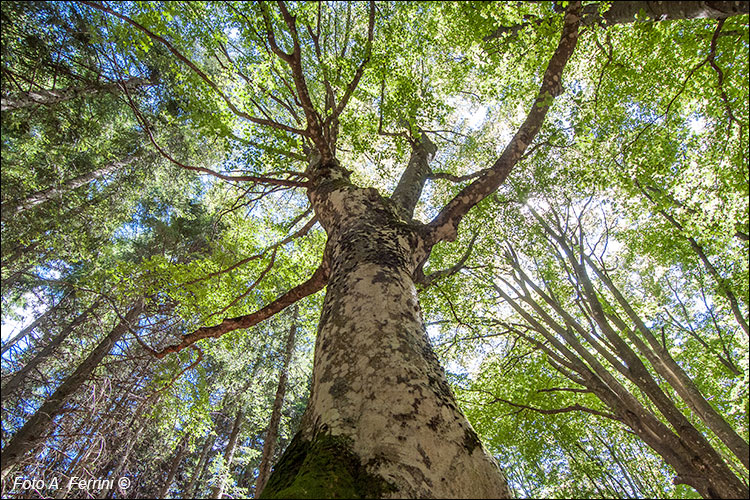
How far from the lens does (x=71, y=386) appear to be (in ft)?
20.2

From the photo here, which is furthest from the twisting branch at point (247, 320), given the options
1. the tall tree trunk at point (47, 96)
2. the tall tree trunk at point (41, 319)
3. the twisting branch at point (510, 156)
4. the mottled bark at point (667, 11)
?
the tall tree trunk at point (41, 319)

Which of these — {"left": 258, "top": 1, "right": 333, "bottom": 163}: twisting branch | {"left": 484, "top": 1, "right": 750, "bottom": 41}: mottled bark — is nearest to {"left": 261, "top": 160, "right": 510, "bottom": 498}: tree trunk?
{"left": 258, "top": 1, "right": 333, "bottom": 163}: twisting branch

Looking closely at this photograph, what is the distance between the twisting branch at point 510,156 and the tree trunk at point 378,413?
0.95 meters

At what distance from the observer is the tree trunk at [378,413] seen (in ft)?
3.28

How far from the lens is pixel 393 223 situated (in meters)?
2.66

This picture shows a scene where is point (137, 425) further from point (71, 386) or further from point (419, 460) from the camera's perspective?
point (419, 460)

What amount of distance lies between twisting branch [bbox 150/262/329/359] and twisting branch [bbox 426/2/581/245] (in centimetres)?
109

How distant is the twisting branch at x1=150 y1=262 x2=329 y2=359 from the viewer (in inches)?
107

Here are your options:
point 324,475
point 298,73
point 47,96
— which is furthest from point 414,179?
point 47,96

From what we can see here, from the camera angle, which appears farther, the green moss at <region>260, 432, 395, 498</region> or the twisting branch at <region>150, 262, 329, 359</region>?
the twisting branch at <region>150, 262, 329, 359</region>

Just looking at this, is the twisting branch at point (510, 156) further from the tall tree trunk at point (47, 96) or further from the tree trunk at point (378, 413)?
the tall tree trunk at point (47, 96)

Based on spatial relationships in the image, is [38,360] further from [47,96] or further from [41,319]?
[47,96]

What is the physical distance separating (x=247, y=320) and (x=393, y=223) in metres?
1.53

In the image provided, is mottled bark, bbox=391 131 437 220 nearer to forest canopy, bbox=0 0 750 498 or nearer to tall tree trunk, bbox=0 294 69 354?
forest canopy, bbox=0 0 750 498
